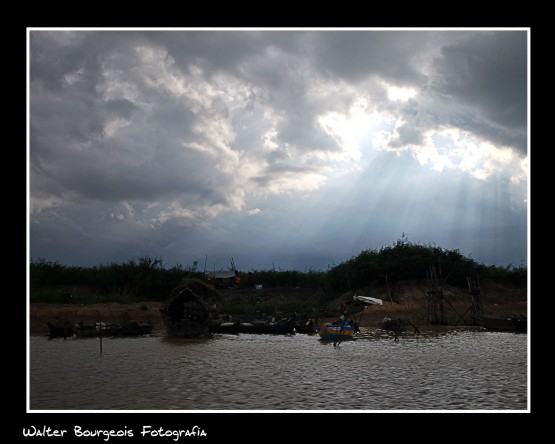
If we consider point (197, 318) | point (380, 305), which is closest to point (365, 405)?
point (197, 318)

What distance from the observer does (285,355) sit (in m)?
21.7

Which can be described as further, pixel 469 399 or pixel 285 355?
pixel 285 355

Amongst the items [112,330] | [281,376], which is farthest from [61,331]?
[281,376]

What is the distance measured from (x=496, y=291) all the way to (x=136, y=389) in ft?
154

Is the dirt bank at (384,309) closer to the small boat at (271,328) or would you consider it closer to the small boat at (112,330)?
the small boat at (112,330)

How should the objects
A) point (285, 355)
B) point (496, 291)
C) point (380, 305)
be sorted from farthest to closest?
point (496, 291)
point (380, 305)
point (285, 355)

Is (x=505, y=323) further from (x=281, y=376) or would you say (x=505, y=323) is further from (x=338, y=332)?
(x=281, y=376)

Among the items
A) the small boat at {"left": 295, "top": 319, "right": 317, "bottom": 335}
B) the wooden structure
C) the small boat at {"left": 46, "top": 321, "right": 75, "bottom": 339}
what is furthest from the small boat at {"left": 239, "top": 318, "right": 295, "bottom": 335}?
the wooden structure

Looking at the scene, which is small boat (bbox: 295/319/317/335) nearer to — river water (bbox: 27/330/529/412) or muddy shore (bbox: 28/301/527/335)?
muddy shore (bbox: 28/301/527/335)

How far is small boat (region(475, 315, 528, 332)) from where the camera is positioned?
104ft
